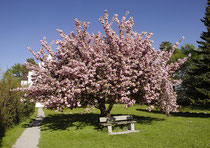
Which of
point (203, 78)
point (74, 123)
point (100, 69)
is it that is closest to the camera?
point (100, 69)

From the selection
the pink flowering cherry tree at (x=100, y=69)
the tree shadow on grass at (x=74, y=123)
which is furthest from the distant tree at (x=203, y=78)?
the pink flowering cherry tree at (x=100, y=69)

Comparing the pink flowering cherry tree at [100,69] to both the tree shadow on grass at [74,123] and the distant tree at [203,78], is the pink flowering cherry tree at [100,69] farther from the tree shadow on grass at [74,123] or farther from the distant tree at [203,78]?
the distant tree at [203,78]

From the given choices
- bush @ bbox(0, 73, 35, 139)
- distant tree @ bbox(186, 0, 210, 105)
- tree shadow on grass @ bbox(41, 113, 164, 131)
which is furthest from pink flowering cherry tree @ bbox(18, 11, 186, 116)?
distant tree @ bbox(186, 0, 210, 105)

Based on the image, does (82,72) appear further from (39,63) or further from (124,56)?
(39,63)

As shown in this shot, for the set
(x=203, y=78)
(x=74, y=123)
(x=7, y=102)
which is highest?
(x=203, y=78)

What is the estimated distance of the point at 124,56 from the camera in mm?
10453

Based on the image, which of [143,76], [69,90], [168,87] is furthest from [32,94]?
[168,87]

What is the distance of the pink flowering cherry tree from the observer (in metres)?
9.70

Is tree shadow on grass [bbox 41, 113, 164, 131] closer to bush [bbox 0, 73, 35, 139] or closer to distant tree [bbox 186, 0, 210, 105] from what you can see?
bush [bbox 0, 73, 35, 139]

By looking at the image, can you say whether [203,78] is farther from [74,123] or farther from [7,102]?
[7,102]

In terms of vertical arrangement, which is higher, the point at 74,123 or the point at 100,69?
the point at 100,69

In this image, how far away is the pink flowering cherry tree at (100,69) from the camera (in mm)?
9703

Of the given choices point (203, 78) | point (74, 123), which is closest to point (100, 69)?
point (74, 123)

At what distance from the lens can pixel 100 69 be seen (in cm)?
1031
